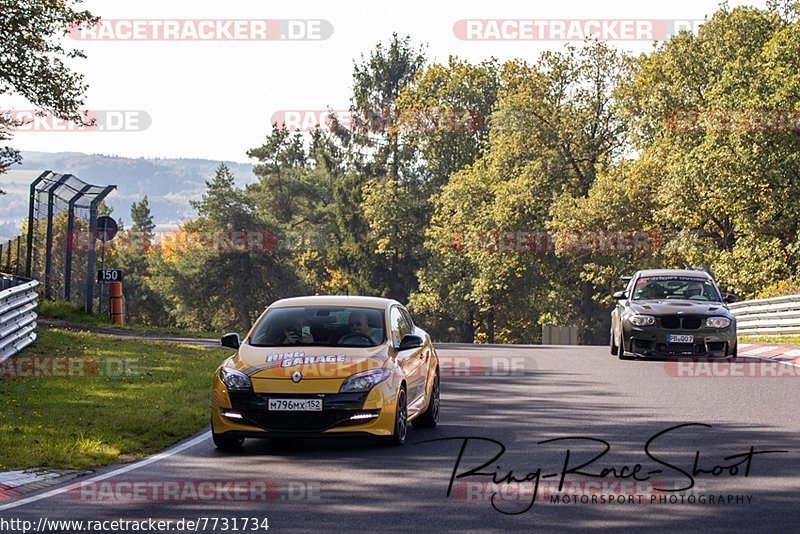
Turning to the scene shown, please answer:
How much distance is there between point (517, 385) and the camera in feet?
64.0

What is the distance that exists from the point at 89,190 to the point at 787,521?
2633cm

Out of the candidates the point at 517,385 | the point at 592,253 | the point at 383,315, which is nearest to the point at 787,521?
the point at 383,315

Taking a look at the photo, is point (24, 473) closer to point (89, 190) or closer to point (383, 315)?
point (383, 315)

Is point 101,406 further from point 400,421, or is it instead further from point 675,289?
point 675,289

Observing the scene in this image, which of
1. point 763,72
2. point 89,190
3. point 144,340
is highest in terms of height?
point 763,72

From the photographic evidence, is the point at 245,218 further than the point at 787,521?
Yes

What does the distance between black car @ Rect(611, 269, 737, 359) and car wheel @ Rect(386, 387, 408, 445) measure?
12.1 meters

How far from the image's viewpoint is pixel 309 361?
1228 cm

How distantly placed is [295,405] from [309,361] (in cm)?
54

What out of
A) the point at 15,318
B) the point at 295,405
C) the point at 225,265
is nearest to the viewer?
the point at 295,405

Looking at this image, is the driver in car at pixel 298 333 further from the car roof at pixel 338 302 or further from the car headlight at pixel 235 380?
the car headlight at pixel 235 380
